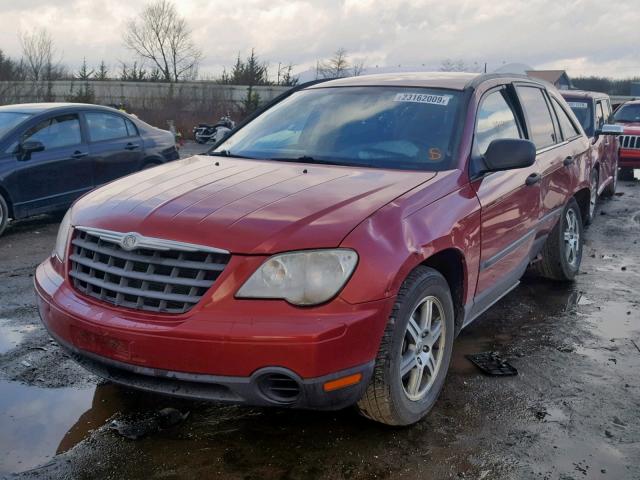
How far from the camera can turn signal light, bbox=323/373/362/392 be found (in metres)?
2.63

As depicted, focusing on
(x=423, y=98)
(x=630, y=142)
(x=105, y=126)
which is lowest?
(x=630, y=142)

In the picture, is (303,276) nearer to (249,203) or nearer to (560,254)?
(249,203)

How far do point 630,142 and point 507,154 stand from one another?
37.2 feet

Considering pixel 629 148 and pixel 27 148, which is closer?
pixel 27 148

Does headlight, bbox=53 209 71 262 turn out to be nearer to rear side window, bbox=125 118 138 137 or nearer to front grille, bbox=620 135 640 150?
rear side window, bbox=125 118 138 137

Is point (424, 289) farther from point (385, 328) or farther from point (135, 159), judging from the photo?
point (135, 159)

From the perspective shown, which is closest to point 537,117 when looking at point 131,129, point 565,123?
point 565,123

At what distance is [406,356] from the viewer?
3115mm

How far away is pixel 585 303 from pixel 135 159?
20.4 feet

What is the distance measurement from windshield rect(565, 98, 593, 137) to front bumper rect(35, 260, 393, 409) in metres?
7.80

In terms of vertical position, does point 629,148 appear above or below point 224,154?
below

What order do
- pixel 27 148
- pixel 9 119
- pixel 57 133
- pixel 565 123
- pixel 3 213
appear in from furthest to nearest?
pixel 57 133 → pixel 9 119 → pixel 27 148 → pixel 3 213 → pixel 565 123

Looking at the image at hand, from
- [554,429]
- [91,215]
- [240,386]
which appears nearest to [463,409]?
[554,429]

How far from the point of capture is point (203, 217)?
283 cm
